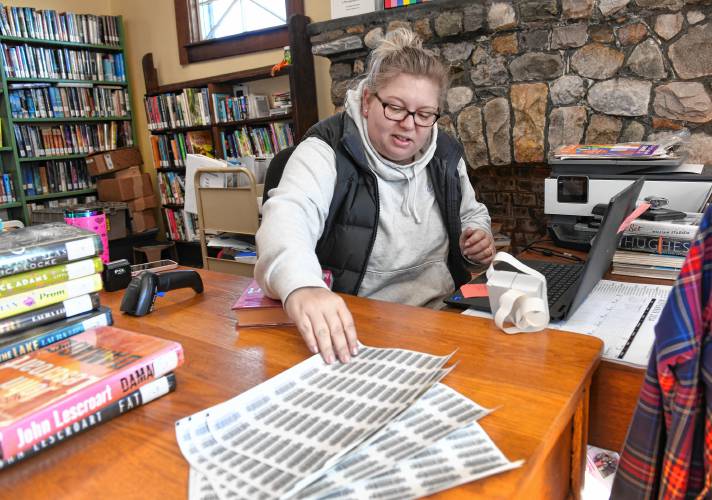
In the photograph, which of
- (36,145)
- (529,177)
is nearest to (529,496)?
(529,177)

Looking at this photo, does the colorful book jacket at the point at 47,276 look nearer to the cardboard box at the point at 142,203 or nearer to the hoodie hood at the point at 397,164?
the hoodie hood at the point at 397,164

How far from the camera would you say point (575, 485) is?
0.75m

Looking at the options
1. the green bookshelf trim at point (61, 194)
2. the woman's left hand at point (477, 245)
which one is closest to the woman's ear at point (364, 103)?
the woman's left hand at point (477, 245)

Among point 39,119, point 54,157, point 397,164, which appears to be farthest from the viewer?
point 54,157

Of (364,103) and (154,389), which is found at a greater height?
(364,103)

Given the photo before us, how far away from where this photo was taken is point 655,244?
A: 3.99ft

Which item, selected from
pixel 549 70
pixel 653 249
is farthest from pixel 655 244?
pixel 549 70

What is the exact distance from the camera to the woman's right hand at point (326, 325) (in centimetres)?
75

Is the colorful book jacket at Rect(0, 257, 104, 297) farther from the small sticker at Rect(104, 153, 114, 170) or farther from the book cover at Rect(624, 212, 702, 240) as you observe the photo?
the small sticker at Rect(104, 153, 114, 170)

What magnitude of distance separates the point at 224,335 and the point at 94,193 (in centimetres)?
425

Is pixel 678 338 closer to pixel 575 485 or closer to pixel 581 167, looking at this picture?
pixel 575 485

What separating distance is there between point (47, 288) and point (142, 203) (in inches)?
155

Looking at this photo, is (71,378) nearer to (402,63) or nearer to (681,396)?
(681,396)

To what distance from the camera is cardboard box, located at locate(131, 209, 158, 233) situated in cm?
441
